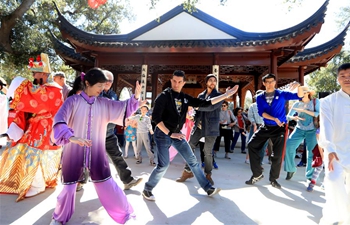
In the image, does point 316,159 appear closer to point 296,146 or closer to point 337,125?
point 296,146

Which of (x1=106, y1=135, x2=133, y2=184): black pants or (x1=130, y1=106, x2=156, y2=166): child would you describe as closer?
(x1=106, y1=135, x2=133, y2=184): black pants

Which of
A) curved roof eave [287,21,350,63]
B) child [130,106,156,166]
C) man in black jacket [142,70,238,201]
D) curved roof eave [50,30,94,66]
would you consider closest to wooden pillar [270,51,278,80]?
curved roof eave [287,21,350,63]

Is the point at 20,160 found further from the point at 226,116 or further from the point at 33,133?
the point at 226,116

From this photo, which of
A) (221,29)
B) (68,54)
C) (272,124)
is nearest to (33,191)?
(272,124)

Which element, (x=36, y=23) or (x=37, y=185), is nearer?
(x=37, y=185)

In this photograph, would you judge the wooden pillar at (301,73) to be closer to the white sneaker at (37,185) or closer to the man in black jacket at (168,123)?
the man in black jacket at (168,123)

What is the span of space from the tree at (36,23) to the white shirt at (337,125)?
42.7 ft

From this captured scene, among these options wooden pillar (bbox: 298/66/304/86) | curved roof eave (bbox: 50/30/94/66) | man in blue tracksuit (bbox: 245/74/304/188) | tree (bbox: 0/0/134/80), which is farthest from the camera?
tree (bbox: 0/0/134/80)

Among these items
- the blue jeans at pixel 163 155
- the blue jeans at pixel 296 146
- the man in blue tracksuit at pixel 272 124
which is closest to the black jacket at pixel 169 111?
the blue jeans at pixel 163 155

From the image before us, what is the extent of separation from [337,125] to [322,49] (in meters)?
7.23

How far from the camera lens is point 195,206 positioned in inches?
110

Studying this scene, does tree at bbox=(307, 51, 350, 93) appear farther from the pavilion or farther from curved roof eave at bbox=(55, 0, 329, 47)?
curved roof eave at bbox=(55, 0, 329, 47)

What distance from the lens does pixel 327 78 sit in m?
20.0

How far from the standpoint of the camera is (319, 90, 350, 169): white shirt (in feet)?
7.46
